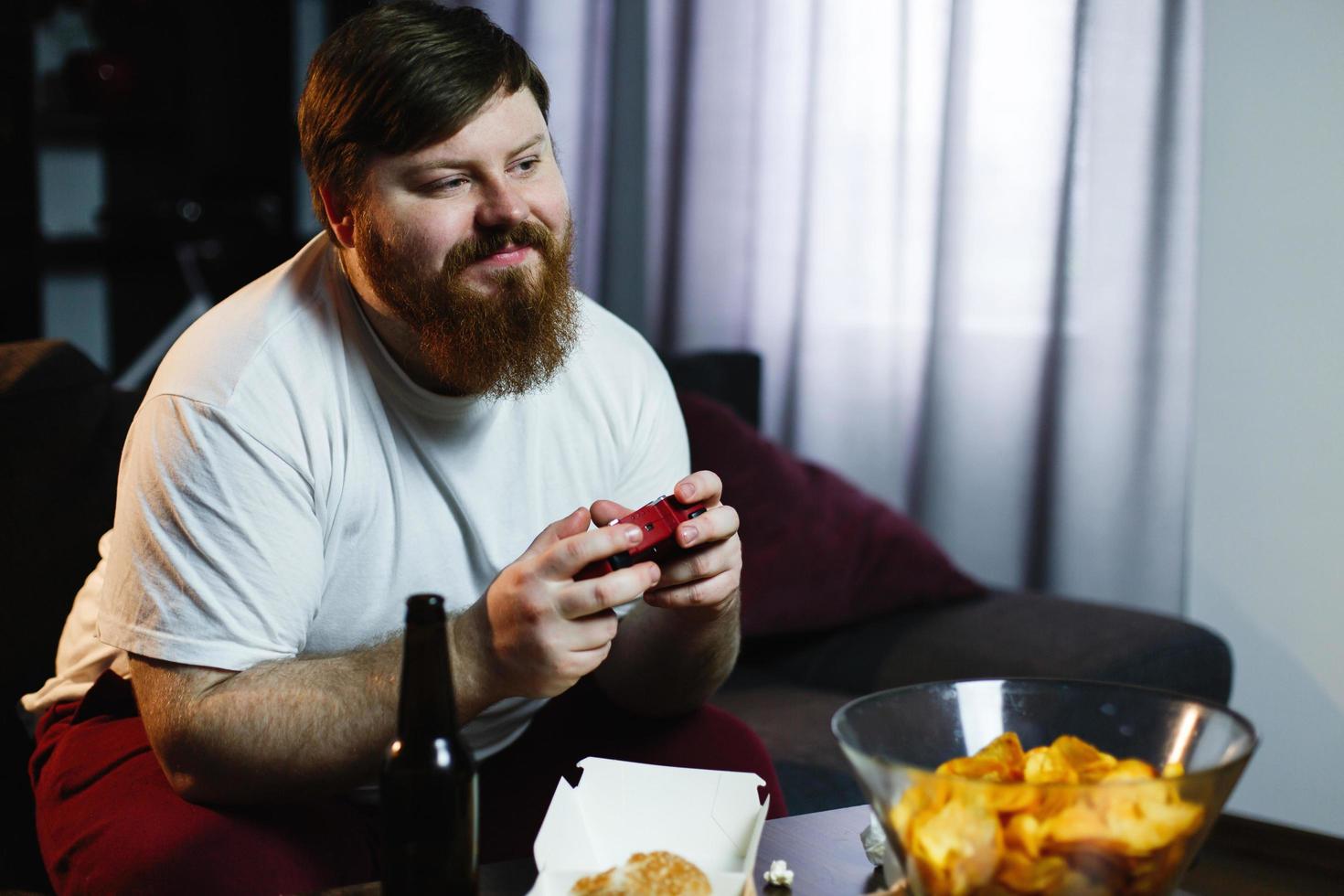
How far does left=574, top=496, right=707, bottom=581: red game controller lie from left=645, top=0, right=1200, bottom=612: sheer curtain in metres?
1.47

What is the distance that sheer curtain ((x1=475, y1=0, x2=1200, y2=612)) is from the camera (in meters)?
2.30

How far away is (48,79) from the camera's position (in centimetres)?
381

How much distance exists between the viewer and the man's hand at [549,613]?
1.01 meters

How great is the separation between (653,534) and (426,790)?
321 millimetres

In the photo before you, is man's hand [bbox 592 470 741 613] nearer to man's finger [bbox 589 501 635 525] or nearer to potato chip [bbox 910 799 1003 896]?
man's finger [bbox 589 501 635 525]

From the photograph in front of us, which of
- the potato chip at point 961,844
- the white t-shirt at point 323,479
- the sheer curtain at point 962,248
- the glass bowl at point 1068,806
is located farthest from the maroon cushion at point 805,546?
the potato chip at point 961,844

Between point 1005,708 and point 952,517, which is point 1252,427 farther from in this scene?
point 1005,708

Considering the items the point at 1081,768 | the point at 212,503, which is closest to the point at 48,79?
the point at 212,503

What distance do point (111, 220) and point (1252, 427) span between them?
3.12 m

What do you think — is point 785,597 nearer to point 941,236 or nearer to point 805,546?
point 805,546

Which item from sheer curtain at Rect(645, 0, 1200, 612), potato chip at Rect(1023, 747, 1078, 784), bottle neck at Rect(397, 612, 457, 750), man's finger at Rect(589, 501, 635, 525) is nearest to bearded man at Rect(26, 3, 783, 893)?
man's finger at Rect(589, 501, 635, 525)

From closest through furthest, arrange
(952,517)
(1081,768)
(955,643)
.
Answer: (1081,768), (955,643), (952,517)

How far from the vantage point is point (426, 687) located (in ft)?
2.59

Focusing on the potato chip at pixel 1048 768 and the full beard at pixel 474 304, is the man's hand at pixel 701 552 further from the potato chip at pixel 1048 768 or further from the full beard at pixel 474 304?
the potato chip at pixel 1048 768
